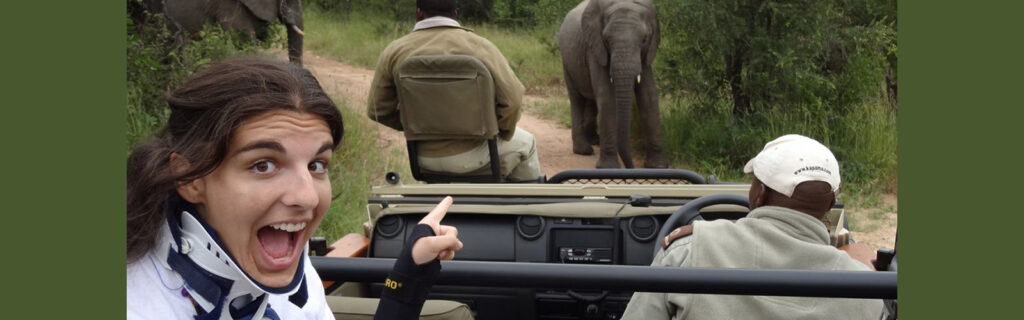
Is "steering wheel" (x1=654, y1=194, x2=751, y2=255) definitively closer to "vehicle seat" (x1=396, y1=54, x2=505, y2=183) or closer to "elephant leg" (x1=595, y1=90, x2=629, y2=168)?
"vehicle seat" (x1=396, y1=54, x2=505, y2=183)

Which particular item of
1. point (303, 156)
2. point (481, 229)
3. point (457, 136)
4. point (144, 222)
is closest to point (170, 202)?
point (144, 222)

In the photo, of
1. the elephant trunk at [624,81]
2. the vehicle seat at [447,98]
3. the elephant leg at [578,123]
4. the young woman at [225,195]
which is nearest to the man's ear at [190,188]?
the young woman at [225,195]

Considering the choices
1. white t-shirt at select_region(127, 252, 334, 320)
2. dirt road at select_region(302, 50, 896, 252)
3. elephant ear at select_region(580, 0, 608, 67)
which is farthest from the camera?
elephant ear at select_region(580, 0, 608, 67)

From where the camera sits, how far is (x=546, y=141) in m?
9.77

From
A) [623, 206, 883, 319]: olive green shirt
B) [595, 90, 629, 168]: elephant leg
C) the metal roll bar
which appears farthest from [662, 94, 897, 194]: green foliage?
the metal roll bar

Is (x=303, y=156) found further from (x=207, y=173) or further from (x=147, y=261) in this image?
(x=147, y=261)

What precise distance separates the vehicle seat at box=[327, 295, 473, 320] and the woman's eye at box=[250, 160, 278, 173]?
88 cm

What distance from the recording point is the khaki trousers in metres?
4.33

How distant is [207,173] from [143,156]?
0.44 ft

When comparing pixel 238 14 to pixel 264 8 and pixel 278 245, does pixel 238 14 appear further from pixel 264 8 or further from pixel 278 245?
pixel 278 245

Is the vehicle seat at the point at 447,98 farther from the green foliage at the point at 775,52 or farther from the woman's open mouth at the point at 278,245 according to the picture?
the green foliage at the point at 775,52

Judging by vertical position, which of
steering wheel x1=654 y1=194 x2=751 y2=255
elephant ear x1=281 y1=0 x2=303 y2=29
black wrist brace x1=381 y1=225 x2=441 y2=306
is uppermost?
black wrist brace x1=381 y1=225 x2=441 y2=306

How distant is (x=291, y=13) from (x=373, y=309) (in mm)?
8696

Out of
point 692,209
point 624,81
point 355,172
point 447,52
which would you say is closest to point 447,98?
point 447,52
